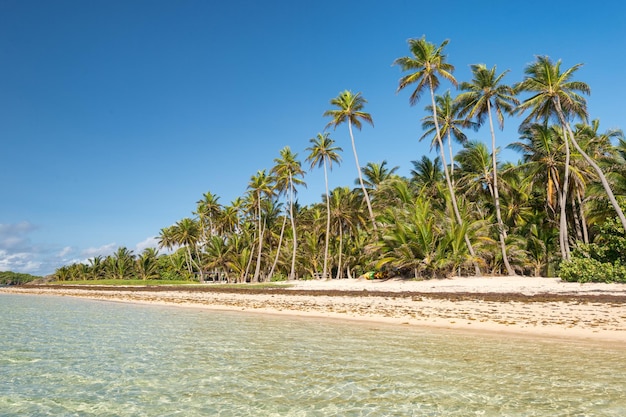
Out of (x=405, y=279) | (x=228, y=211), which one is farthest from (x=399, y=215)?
(x=228, y=211)

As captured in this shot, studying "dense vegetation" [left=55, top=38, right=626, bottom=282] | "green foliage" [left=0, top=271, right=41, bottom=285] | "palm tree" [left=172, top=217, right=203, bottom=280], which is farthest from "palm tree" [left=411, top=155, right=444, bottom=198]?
"green foliage" [left=0, top=271, right=41, bottom=285]

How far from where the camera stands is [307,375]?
241 inches

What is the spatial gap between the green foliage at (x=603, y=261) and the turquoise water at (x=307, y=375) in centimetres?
1612

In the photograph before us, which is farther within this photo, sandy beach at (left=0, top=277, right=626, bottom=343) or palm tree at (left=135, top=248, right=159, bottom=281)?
palm tree at (left=135, top=248, right=159, bottom=281)

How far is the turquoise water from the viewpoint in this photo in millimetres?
4676

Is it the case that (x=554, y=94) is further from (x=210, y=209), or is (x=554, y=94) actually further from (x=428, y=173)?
(x=210, y=209)

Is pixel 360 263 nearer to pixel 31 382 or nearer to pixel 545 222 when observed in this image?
pixel 545 222

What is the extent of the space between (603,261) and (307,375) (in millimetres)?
23829

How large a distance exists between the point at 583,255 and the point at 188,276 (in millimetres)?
68524

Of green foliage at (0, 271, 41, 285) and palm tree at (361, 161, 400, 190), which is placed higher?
palm tree at (361, 161, 400, 190)

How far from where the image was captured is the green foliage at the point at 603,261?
20969 mm

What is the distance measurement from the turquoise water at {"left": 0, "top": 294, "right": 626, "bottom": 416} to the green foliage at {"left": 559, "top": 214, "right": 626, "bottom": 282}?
16122 millimetres

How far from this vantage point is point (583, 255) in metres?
24.2

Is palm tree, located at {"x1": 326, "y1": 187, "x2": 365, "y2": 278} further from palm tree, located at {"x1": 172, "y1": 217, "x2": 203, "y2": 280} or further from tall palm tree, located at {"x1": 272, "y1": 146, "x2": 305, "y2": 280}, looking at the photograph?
palm tree, located at {"x1": 172, "y1": 217, "x2": 203, "y2": 280}
